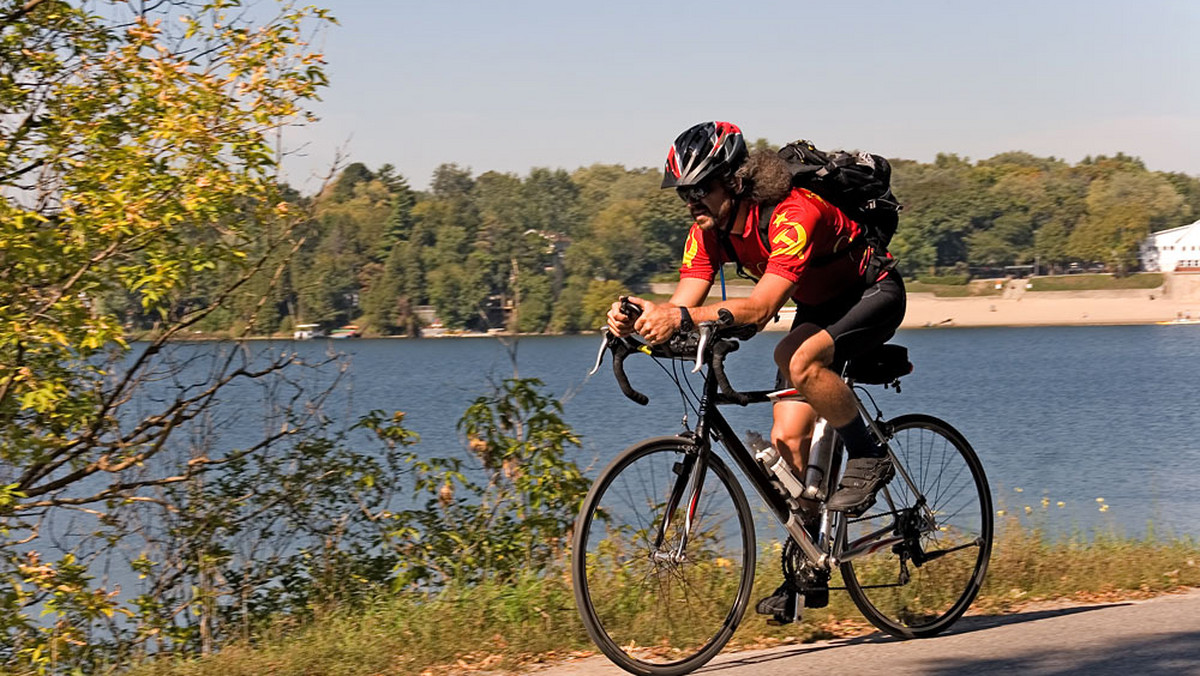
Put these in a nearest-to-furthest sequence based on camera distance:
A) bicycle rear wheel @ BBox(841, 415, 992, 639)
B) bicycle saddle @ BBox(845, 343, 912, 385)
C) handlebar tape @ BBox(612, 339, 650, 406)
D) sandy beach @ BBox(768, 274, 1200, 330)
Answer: handlebar tape @ BBox(612, 339, 650, 406), bicycle saddle @ BBox(845, 343, 912, 385), bicycle rear wheel @ BBox(841, 415, 992, 639), sandy beach @ BBox(768, 274, 1200, 330)

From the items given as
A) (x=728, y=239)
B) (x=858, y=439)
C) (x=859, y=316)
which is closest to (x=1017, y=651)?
(x=858, y=439)

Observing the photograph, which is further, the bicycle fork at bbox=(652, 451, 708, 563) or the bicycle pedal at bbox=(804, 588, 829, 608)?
the bicycle pedal at bbox=(804, 588, 829, 608)

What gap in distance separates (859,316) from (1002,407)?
42.7 m

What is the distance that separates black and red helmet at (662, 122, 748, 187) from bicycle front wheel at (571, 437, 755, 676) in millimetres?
944

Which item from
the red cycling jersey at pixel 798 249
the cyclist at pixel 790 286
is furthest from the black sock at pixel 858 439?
the red cycling jersey at pixel 798 249

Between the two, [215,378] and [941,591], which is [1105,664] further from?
[215,378]

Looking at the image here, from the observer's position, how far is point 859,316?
5.42 m

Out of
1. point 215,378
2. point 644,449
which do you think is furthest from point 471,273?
point 644,449

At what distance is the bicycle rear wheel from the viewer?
593cm

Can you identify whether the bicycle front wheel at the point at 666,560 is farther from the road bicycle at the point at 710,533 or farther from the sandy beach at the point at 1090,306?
the sandy beach at the point at 1090,306

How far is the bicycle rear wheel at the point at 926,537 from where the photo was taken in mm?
5926

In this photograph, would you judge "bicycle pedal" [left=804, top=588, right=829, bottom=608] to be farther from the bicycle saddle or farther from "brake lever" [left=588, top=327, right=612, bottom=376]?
"brake lever" [left=588, top=327, right=612, bottom=376]

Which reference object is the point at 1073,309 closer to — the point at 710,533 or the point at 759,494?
the point at 759,494

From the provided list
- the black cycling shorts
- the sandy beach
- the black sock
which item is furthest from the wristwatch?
the sandy beach
